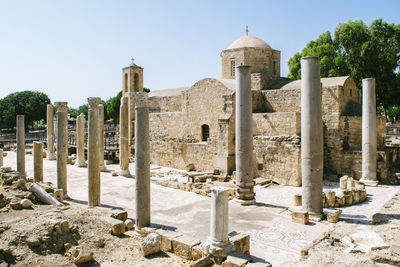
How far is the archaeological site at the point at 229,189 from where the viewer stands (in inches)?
243

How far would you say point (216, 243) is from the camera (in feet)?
19.3

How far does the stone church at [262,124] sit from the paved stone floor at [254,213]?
159cm

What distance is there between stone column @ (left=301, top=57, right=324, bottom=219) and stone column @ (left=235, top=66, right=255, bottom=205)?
7.15ft

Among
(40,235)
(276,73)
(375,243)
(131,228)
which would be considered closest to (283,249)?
(375,243)

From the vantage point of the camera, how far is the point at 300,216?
824cm

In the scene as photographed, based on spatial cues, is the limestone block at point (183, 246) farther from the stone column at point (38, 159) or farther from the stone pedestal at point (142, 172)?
the stone column at point (38, 159)

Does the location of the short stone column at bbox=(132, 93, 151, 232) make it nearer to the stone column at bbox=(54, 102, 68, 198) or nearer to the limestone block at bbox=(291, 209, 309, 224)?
the limestone block at bbox=(291, 209, 309, 224)

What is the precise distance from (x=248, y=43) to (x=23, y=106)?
132 ft

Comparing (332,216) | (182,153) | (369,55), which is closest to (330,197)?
(332,216)

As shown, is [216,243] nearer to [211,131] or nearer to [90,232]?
[90,232]

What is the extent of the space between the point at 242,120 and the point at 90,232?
5.59 metres

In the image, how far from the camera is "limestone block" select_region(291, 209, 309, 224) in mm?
8180

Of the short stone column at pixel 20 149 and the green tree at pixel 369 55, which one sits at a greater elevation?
the green tree at pixel 369 55

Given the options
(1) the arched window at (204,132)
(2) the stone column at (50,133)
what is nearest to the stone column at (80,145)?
(2) the stone column at (50,133)
